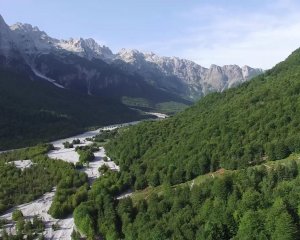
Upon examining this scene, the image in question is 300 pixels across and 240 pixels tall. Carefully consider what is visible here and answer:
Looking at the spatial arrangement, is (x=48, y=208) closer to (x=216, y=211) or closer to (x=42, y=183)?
(x=42, y=183)

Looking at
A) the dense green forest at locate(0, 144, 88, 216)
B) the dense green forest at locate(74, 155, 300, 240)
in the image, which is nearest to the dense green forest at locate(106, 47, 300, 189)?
the dense green forest at locate(74, 155, 300, 240)

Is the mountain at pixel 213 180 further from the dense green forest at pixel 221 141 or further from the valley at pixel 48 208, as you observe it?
the valley at pixel 48 208

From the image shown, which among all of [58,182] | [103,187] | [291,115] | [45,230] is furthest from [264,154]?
[58,182]

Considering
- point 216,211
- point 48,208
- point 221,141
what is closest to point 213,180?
point 216,211

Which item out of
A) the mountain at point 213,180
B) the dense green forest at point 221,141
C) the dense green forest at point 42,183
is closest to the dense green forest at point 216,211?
the mountain at point 213,180

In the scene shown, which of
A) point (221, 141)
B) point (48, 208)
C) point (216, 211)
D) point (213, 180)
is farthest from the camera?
point (221, 141)

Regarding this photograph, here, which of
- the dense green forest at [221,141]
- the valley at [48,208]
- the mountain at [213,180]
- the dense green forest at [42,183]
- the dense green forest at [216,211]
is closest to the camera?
the dense green forest at [216,211]
